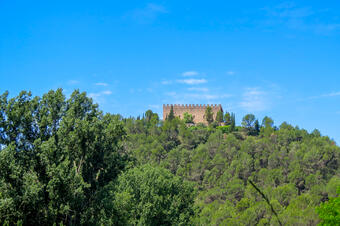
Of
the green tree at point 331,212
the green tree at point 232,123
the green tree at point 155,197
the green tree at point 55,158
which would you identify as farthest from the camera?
the green tree at point 232,123

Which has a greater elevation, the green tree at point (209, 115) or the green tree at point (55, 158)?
the green tree at point (209, 115)

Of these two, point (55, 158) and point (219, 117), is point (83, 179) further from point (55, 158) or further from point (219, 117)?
point (219, 117)

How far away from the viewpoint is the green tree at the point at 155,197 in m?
28.6

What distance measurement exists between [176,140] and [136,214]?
85.2m

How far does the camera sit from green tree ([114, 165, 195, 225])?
94.0ft

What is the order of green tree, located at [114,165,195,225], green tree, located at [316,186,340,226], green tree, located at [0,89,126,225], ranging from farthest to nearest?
green tree, located at [114,165,195,225]
green tree, located at [316,186,340,226]
green tree, located at [0,89,126,225]

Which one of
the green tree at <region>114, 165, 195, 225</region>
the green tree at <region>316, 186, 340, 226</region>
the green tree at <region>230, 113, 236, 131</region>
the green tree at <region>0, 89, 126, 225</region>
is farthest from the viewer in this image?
the green tree at <region>230, 113, 236, 131</region>

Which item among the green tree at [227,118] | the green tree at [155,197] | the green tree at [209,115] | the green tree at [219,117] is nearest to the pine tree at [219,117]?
the green tree at [219,117]

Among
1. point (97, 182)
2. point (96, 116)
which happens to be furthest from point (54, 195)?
point (96, 116)

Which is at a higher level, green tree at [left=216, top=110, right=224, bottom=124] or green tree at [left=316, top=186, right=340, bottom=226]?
green tree at [left=216, top=110, right=224, bottom=124]

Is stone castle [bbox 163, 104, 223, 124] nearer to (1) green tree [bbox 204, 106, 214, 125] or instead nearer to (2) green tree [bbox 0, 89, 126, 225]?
(1) green tree [bbox 204, 106, 214, 125]

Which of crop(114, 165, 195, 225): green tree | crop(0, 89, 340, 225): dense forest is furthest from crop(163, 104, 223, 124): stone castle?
crop(114, 165, 195, 225): green tree

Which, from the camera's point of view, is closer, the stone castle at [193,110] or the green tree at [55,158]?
the green tree at [55,158]

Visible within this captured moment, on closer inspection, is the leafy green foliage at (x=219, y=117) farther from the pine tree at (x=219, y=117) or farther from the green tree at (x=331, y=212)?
the green tree at (x=331, y=212)
